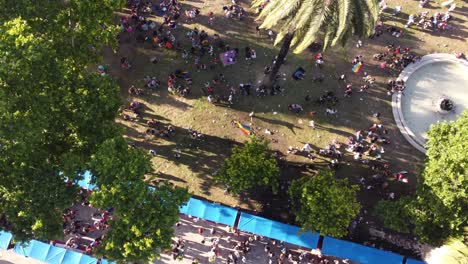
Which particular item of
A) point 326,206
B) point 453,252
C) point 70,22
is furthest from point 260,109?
point 453,252

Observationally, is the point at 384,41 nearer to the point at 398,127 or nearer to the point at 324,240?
the point at 398,127

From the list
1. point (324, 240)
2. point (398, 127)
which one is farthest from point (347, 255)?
point (398, 127)

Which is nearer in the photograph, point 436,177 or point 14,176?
point 14,176

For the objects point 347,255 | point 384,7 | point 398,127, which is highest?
point 384,7

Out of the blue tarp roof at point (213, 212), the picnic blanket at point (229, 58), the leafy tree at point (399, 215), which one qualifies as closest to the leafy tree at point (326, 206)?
the leafy tree at point (399, 215)

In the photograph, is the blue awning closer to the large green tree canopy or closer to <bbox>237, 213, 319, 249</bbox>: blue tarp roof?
<bbox>237, 213, 319, 249</bbox>: blue tarp roof

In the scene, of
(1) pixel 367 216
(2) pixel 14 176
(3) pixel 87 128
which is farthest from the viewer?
(1) pixel 367 216
